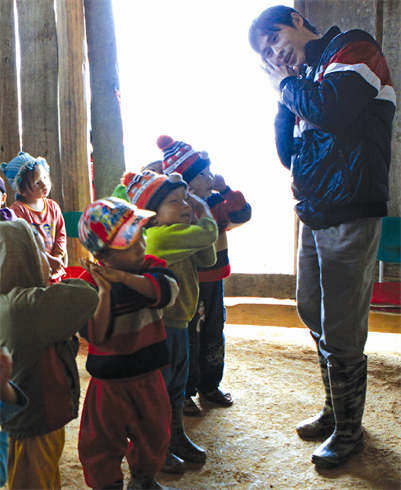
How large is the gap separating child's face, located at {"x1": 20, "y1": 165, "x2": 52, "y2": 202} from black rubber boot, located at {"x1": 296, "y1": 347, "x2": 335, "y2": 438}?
2302 mm

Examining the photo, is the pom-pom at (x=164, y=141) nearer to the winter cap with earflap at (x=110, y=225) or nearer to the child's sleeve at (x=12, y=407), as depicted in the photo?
the winter cap with earflap at (x=110, y=225)

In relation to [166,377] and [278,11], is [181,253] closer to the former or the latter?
[166,377]

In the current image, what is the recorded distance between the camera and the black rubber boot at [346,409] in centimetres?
207

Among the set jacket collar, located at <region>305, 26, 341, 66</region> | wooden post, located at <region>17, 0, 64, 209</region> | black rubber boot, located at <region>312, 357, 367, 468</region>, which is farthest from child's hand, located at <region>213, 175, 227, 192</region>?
wooden post, located at <region>17, 0, 64, 209</region>

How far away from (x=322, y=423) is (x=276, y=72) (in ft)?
5.80

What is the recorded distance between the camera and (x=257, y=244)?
921cm

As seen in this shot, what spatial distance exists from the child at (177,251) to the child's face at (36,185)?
1629 millimetres

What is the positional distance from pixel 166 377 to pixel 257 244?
24.3 ft

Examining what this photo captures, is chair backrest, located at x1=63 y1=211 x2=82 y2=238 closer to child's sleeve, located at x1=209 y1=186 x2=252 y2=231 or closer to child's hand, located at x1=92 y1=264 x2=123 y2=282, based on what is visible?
child's sleeve, located at x1=209 y1=186 x2=252 y2=231

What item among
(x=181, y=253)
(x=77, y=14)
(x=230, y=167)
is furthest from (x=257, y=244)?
(x=181, y=253)

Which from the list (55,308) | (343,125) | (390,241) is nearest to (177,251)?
(55,308)

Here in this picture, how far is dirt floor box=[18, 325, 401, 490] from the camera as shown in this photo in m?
1.95

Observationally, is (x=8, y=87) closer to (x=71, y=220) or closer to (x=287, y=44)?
(x=71, y=220)

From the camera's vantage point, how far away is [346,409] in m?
2.10
